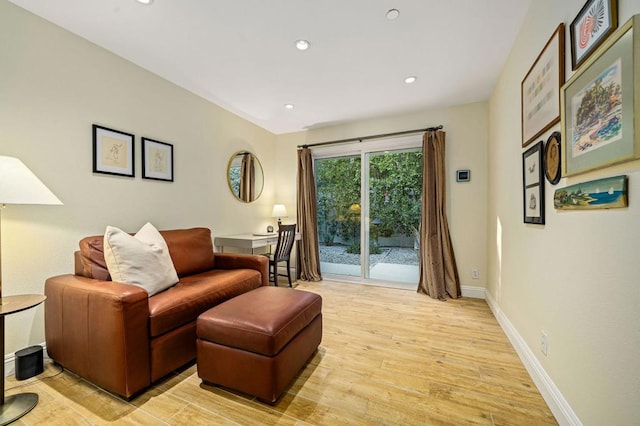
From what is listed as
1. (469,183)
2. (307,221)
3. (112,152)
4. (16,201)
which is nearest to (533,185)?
(469,183)

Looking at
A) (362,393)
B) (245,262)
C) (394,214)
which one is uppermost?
(394,214)

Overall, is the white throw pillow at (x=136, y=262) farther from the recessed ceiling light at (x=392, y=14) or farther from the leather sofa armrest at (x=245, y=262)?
the recessed ceiling light at (x=392, y=14)

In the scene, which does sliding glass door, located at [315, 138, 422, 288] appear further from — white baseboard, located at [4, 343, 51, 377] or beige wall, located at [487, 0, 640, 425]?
white baseboard, located at [4, 343, 51, 377]

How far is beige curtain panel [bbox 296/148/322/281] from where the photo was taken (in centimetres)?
420

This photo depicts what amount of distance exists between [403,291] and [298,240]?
1.80m

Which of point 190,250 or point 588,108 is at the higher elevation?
point 588,108

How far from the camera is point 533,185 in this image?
1.75 metres

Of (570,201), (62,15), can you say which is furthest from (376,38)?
(62,15)

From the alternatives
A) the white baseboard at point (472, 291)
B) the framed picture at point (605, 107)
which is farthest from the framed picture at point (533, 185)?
the white baseboard at point (472, 291)

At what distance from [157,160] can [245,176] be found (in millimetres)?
1357

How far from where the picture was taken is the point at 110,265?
5.74ft

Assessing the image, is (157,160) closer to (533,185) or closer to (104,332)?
(104,332)

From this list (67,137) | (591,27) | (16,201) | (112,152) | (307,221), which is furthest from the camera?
(307,221)

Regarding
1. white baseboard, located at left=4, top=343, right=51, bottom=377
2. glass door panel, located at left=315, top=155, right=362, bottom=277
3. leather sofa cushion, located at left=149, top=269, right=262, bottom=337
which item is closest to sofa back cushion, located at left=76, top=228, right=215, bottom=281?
leather sofa cushion, located at left=149, top=269, right=262, bottom=337
